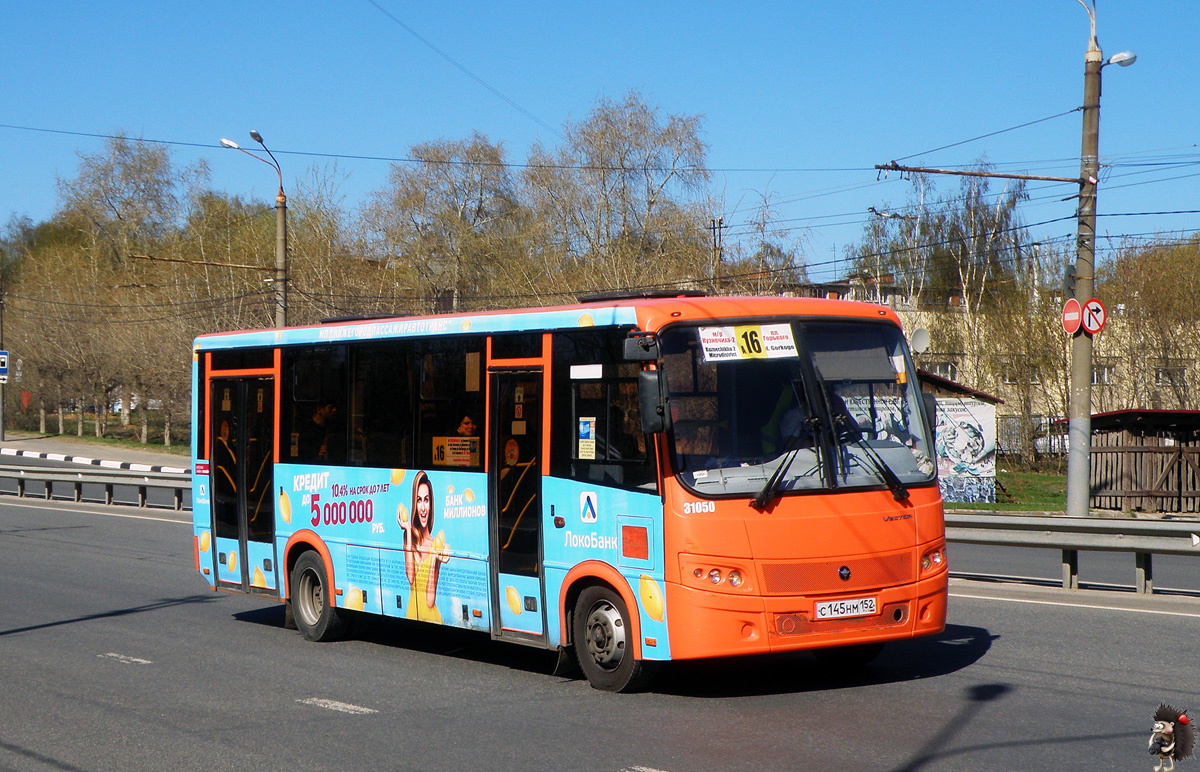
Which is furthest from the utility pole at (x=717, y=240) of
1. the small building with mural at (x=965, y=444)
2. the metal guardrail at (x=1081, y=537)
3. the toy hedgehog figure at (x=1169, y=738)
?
the toy hedgehog figure at (x=1169, y=738)

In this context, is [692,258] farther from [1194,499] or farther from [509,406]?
[509,406]

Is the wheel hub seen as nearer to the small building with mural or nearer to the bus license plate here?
the bus license plate

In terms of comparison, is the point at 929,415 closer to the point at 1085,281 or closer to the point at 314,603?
the point at 314,603

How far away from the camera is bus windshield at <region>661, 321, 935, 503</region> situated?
7.85 meters

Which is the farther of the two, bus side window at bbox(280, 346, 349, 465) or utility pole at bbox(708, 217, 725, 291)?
utility pole at bbox(708, 217, 725, 291)

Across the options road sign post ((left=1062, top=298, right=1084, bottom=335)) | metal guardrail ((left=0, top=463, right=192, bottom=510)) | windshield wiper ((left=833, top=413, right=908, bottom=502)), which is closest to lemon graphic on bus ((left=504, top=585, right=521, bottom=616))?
windshield wiper ((left=833, top=413, right=908, bottom=502))

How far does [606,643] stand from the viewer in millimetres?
8266

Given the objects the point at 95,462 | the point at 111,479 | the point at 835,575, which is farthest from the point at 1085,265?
the point at 95,462

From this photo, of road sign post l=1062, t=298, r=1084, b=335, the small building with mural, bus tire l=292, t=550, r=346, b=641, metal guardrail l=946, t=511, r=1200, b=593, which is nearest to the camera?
bus tire l=292, t=550, r=346, b=641

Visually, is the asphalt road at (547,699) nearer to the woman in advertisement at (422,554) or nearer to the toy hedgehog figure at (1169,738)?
the toy hedgehog figure at (1169,738)

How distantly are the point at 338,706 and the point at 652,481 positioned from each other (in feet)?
8.04

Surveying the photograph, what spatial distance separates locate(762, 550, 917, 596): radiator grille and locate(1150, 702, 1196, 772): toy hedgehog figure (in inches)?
83.6

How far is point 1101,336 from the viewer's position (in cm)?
4459

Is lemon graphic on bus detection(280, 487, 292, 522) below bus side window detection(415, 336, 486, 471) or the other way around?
below
